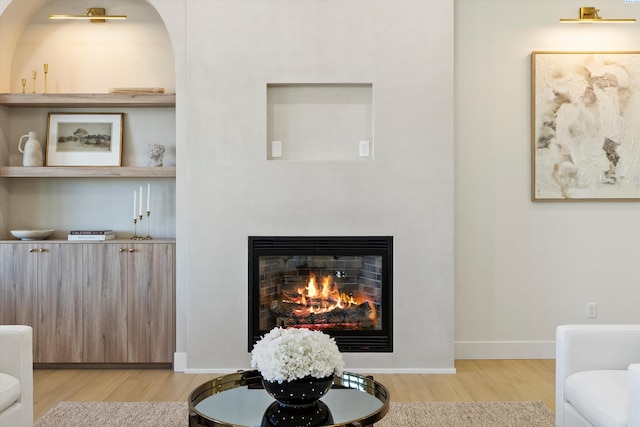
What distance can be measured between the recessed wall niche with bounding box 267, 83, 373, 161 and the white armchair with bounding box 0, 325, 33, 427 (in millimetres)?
2063

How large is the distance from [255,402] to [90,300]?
2256 mm

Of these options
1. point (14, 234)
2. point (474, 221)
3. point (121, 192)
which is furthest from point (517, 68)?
point (14, 234)

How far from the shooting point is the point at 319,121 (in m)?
4.28

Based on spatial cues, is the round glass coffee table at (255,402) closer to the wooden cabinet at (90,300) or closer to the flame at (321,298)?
the flame at (321,298)

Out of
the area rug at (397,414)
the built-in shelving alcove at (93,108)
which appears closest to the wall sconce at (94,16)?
the built-in shelving alcove at (93,108)

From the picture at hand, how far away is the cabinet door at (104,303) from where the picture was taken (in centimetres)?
422

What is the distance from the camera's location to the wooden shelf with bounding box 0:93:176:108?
4316mm

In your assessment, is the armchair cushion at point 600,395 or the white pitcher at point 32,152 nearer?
the armchair cushion at point 600,395

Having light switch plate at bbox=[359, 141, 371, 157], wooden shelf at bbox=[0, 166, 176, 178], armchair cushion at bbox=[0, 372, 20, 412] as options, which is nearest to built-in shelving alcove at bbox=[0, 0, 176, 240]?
wooden shelf at bbox=[0, 166, 176, 178]

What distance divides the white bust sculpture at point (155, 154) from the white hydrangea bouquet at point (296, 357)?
8.22 ft

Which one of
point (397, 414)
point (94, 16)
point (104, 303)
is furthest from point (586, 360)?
point (94, 16)

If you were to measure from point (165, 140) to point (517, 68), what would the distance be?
104 inches

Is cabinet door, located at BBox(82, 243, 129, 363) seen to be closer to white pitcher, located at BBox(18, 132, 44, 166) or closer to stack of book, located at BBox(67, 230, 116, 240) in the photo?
stack of book, located at BBox(67, 230, 116, 240)

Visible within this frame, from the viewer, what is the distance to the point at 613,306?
4551 mm
